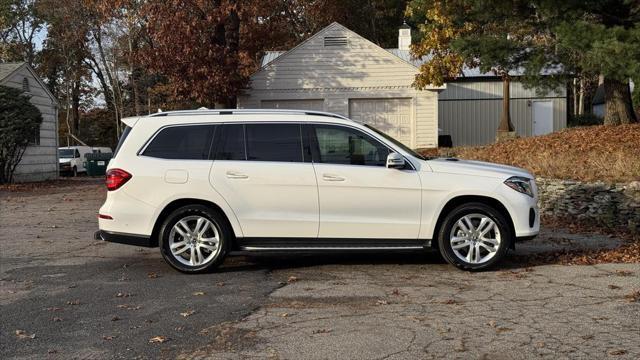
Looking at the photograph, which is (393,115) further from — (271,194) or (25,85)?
(271,194)

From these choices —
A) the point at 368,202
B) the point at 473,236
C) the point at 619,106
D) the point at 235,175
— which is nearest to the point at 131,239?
the point at 235,175

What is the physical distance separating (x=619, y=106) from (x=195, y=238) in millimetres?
13722

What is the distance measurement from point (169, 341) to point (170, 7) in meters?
20.2

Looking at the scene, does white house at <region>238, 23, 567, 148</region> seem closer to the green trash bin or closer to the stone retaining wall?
the stone retaining wall

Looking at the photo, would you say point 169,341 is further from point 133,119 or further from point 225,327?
point 133,119

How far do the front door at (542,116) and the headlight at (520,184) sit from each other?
2755 cm

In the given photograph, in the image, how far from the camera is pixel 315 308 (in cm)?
631

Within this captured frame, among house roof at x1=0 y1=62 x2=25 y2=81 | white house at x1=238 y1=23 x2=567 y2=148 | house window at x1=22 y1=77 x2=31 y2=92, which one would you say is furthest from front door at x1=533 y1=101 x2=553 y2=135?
house roof at x1=0 y1=62 x2=25 y2=81

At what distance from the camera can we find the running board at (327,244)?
307 inches

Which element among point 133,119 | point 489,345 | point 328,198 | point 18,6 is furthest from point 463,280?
point 18,6

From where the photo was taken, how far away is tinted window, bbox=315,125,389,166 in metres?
7.86

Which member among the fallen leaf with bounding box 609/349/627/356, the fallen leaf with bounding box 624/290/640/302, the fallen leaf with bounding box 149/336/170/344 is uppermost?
the fallen leaf with bounding box 624/290/640/302

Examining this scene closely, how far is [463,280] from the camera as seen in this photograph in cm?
741

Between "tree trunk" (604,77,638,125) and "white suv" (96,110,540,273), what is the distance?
36.6 ft
